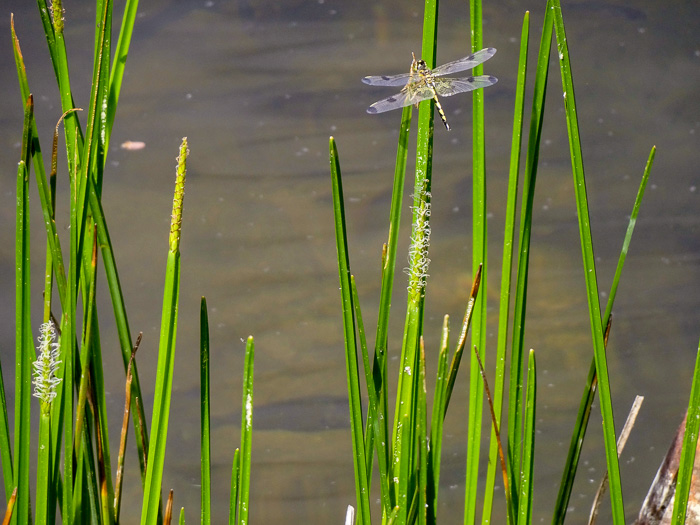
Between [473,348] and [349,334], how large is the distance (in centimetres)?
6

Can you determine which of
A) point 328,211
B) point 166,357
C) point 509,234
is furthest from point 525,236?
point 328,211

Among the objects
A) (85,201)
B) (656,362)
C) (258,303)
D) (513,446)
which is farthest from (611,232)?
(85,201)

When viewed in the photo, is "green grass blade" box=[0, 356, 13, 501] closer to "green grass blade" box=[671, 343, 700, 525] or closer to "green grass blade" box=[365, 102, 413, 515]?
"green grass blade" box=[365, 102, 413, 515]

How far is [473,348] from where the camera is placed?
247 millimetres

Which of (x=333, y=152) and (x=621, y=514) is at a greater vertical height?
(x=333, y=152)

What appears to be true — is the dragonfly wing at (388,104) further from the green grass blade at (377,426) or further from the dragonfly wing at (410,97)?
the green grass blade at (377,426)

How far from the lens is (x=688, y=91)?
81cm

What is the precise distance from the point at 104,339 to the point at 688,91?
89 cm

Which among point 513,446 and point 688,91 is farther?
point 688,91

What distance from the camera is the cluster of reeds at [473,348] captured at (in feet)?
0.71

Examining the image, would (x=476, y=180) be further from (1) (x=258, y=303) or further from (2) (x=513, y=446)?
(1) (x=258, y=303)

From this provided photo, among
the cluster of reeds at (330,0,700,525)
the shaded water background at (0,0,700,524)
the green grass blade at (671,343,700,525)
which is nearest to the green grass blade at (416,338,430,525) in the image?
the cluster of reeds at (330,0,700,525)

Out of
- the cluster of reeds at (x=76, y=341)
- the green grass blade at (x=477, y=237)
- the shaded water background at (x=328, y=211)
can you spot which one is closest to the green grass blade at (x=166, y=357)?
the cluster of reeds at (x=76, y=341)

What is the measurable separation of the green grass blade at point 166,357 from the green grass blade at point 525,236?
0.44 ft
